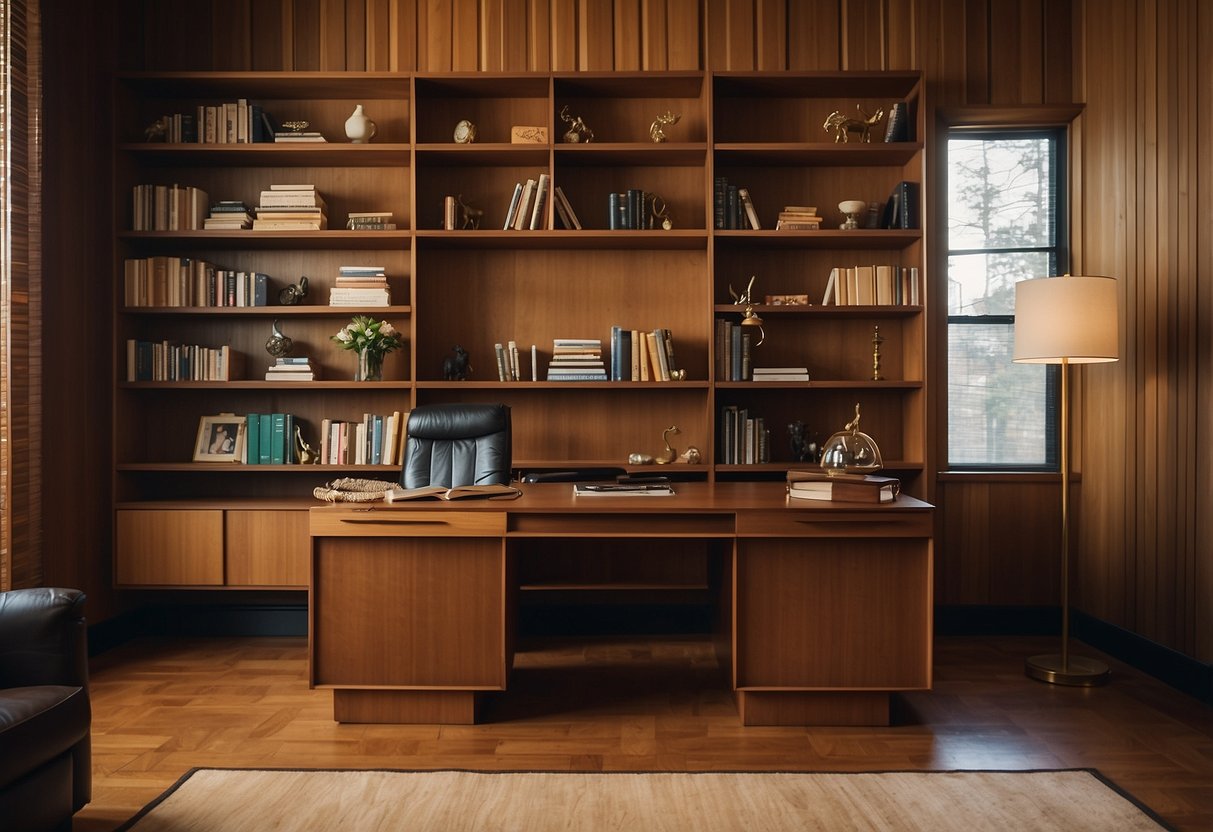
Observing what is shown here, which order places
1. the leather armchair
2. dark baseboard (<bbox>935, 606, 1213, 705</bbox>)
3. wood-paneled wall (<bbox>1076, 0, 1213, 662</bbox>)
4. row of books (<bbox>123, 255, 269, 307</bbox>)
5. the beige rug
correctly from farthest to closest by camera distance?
row of books (<bbox>123, 255, 269, 307</bbox>) < dark baseboard (<bbox>935, 606, 1213, 705</bbox>) < wood-paneled wall (<bbox>1076, 0, 1213, 662</bbox>) < the beige rug < the leather armchair

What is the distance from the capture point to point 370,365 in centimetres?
406

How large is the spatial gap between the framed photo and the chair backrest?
110cm

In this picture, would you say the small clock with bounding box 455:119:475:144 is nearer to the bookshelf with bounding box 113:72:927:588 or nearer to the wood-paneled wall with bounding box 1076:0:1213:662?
the bookshelf with bounding box 113:72:927:588

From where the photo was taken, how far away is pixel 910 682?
2.72 m

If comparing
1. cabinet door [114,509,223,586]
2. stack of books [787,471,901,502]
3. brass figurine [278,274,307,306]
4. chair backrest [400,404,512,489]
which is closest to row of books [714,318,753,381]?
chair backrest [400,404,512,489]

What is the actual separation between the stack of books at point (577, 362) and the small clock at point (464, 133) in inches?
41.6

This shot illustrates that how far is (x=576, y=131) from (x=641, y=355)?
1.13 m

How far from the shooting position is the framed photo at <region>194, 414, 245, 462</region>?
4.10 meters

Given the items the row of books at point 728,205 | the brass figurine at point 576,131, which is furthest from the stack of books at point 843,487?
the brass figurine at point 576,131

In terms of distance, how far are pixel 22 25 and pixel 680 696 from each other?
3.62 m

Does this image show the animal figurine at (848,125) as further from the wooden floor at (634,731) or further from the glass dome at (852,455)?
the wooden floor at (634,731)

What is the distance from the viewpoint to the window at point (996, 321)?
13.9ft

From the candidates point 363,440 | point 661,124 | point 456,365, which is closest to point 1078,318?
point 661,124

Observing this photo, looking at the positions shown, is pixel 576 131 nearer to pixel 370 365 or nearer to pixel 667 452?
pixel 370 365
